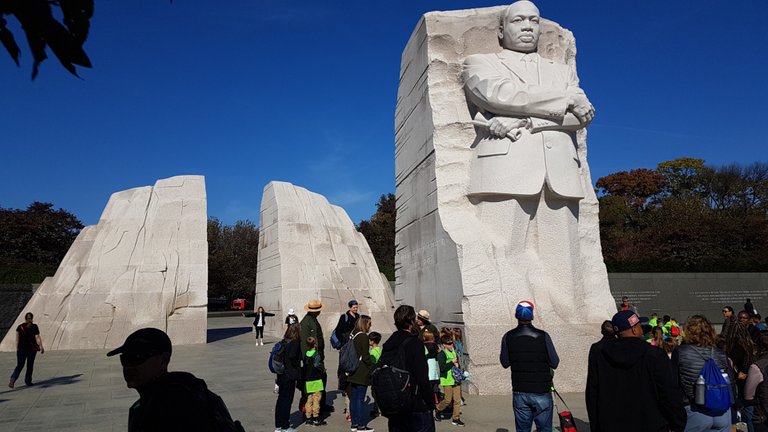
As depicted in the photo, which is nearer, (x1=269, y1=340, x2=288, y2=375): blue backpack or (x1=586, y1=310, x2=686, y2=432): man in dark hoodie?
(x1=586, y1=310, x2=686, y2=432): man in dark hoodie

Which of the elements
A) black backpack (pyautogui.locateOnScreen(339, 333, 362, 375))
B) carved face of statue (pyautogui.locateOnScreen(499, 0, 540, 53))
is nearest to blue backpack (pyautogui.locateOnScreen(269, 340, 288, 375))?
black backpack (pyautogui.locateOnScreen(339, 333, 362, 375))

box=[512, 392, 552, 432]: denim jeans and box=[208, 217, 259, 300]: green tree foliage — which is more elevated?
box=[208, 217, 259, 300]: green tree foliage

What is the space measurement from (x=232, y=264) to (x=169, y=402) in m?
36.9

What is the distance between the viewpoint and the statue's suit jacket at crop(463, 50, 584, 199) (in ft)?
25.8

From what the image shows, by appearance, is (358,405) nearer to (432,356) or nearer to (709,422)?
(432,356)

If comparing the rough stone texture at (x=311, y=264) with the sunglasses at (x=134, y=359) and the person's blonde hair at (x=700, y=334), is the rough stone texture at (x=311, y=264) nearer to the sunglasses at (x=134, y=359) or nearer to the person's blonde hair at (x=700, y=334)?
the person's blonde hair at (x=700, y=334)

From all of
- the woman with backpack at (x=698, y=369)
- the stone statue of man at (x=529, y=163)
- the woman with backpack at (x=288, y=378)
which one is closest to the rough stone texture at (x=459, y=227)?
the stone statue of man at (x=529, y=163)

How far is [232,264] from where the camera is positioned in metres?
37.3

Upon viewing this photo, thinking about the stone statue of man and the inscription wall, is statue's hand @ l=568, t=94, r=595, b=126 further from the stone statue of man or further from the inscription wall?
the inscription wall

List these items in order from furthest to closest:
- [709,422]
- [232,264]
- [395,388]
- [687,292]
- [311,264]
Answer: [232,264]
[687,292]
[311,264]
[709,422]
[395,388]

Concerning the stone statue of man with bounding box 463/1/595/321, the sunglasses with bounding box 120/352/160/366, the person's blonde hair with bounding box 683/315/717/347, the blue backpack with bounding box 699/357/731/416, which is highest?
the stone statue of man with bounding box 463/1/595/321

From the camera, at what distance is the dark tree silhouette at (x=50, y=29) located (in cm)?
139

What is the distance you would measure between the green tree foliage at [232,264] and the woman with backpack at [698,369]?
1308 inches

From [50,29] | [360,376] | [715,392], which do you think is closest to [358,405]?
[360,376]
